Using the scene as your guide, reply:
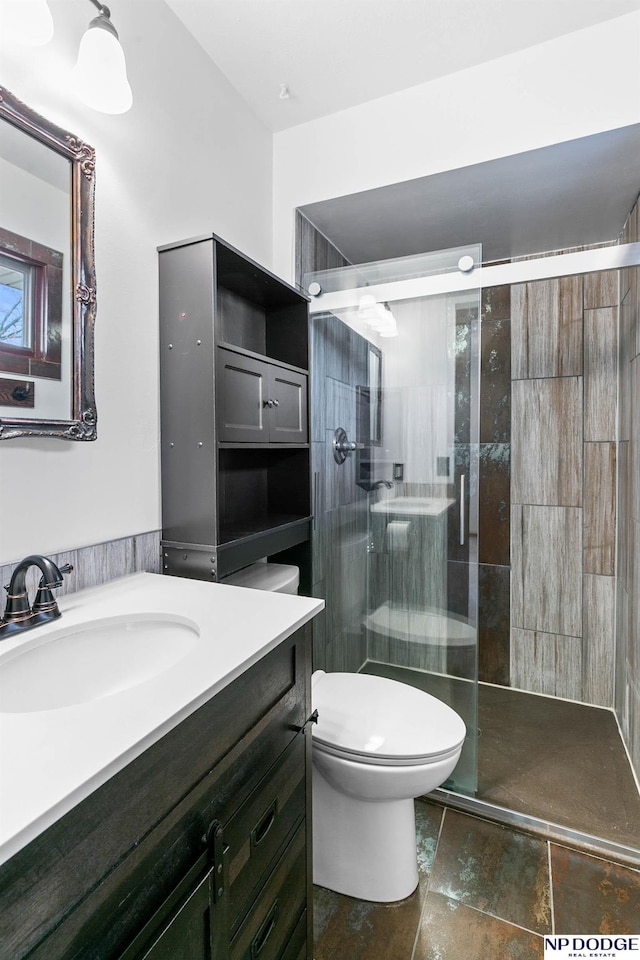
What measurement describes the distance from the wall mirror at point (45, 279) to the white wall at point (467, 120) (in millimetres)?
1047

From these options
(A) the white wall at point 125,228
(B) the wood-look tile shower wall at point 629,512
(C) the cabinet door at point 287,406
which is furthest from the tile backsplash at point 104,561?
(B) the wood-look tile shower wall at point 629,512

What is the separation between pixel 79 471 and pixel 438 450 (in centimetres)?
116

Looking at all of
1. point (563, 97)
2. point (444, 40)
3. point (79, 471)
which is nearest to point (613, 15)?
point (563, 97)

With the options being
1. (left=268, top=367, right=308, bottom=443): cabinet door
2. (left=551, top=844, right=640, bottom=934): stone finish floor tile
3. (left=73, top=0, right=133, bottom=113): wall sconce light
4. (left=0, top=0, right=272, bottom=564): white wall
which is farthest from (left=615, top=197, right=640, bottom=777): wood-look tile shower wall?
(left=73, top=0, right=133, bottom=113): wall sconce light

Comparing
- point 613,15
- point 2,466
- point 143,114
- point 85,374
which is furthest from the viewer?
point 613,15

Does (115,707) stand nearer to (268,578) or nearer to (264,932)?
(264,932)

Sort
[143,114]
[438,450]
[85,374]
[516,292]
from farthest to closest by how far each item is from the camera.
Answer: [516,292] → [438,450] → [143,114] → [85,374]

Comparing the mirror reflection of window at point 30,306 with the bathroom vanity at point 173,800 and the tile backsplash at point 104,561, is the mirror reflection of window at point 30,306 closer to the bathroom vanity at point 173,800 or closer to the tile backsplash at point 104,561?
the tile backsplash at point 104,561

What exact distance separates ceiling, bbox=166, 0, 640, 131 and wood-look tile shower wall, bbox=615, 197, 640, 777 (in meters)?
0.85

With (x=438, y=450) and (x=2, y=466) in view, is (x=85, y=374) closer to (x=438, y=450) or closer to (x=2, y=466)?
(x=2, y=466)

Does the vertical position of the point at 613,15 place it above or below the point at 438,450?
above

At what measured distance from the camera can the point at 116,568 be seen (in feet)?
4.13

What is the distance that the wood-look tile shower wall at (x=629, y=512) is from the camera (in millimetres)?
1888

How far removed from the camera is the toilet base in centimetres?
136
